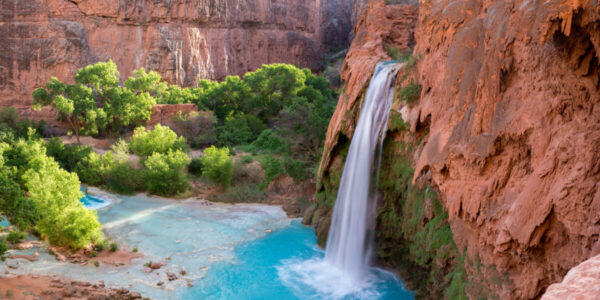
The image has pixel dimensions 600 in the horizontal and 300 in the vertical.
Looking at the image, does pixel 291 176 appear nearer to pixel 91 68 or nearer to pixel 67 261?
pixel 67 261

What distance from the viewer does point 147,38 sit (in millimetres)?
43281

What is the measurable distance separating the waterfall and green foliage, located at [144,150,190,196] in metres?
11.8

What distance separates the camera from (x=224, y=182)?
25.1 m

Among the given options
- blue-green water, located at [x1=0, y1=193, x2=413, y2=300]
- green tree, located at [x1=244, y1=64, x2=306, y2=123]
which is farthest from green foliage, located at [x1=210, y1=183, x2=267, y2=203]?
green tree, located at [x1=244, y1=64, x2=306, y2=123]

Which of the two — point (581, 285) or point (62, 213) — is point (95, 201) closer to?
point (62, 213)

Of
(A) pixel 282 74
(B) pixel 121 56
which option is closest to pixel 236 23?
(B) pixel 121 56

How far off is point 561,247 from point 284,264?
10.6m

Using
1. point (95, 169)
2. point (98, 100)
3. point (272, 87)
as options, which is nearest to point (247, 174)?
point (95, 169)

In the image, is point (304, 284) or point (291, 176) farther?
point (291, 176)

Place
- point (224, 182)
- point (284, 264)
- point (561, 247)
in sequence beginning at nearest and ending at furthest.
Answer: point (561, 247) < point (284, 264) < point (224, 182)

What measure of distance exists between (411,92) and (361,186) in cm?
A: 377

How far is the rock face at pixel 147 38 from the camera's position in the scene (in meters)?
38.1

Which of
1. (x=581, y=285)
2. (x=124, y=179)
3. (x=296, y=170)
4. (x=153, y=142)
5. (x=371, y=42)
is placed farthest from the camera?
(x=153, y=142)

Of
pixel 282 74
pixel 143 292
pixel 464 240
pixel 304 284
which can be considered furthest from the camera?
pixel 282 74
